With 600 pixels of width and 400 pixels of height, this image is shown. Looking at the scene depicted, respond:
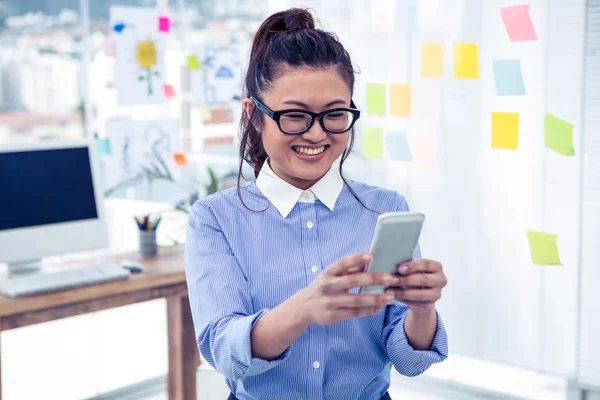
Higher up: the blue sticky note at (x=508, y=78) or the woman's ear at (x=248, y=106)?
the blue sticky note at (x=508, y=78)

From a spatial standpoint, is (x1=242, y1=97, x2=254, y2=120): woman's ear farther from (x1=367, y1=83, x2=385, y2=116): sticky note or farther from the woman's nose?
(x1=367, y1=83, x2=385, y2=116): sticky note

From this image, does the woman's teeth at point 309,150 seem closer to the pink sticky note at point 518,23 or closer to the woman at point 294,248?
the woman at point 294,248

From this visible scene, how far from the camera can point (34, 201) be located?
8.43ft

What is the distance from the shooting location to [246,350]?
1182mm

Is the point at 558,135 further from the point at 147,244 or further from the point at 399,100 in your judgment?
the point at 147,244

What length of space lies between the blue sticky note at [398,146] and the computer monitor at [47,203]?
109 centimetres

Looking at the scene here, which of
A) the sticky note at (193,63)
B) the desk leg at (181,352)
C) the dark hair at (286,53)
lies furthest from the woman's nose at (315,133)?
the sticky note at (193,63)

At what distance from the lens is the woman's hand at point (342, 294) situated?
1.07m

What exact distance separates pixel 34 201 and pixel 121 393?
56.8 inches

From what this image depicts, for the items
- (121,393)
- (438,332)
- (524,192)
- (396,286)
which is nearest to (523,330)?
(524,192)

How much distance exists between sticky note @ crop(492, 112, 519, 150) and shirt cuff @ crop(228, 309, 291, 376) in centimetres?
161

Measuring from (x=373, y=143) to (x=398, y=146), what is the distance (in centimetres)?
12

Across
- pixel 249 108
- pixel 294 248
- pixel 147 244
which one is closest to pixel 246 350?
pixel 294 248

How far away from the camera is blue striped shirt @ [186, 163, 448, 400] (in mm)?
1290
